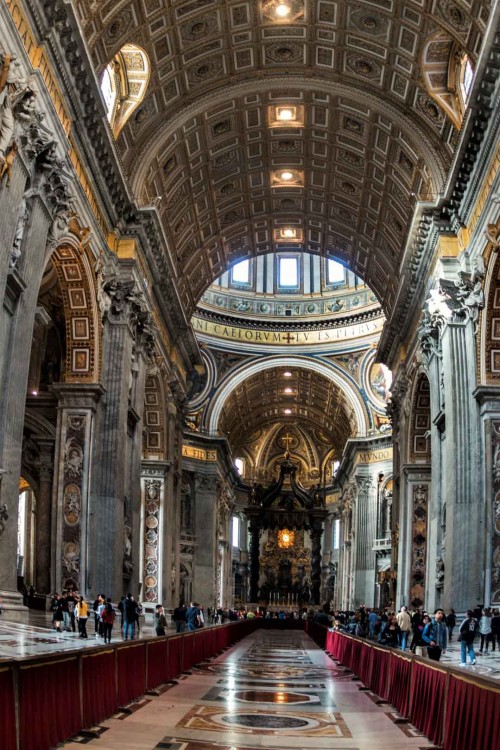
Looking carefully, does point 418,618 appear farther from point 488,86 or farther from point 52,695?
point 52,695

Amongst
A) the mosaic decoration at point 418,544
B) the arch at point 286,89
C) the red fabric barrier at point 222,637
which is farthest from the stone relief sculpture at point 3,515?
the mosaic decoration at point 418,544

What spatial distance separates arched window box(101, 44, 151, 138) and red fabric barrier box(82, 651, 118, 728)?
51.6 feet

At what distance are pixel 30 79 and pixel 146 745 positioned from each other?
36.6ft

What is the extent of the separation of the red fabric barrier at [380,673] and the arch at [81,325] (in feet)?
34.0

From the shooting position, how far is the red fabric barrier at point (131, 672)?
10047 mm

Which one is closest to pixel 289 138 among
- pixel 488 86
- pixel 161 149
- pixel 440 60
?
pixel 161 149

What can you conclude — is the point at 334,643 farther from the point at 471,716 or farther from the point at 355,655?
the point at 471,716

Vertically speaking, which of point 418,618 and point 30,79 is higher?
point 30,79

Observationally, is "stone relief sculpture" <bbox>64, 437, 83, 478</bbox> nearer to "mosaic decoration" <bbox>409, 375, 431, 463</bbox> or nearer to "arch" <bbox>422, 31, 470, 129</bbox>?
"arch" <bbox>422, 31, 470, 129</bbox>

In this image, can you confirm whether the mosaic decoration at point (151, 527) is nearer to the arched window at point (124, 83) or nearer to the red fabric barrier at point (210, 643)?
the red fabric barrier at point (210, 643)

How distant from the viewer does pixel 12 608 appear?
1422cm

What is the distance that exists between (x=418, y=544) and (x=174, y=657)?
1641cm

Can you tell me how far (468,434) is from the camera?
20.6 m

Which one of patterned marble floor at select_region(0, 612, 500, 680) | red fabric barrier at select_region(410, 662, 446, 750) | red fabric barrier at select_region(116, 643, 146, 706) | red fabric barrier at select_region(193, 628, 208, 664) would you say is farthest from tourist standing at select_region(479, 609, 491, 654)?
red fabric barrier at select_region(116, 643, 146, 706)
